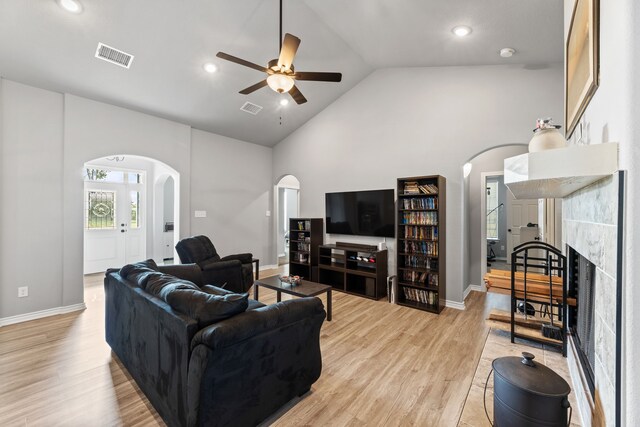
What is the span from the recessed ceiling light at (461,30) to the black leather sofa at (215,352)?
318cm

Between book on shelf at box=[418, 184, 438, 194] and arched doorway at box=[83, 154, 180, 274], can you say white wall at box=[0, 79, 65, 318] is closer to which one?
arched doorway at box=[83, 154, 180, 274]

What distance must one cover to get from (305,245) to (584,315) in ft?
14.3

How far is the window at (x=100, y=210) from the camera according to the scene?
5969 mm

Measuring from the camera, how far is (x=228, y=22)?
3.29 metres

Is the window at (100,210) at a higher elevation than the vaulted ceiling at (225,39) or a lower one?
lower

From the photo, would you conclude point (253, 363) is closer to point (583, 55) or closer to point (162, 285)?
point (162, 285)

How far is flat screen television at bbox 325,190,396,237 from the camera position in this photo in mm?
4652

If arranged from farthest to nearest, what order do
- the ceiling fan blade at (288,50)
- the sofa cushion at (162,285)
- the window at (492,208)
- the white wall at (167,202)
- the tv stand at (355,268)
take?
the window at (492,208), the white wall at (167,202), the tv stand at (355,268), the ceiling fan blade at (288,50), the sofa cushion at (162,285)

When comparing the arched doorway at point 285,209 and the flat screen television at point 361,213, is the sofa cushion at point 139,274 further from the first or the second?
the arched doorway at point 285,209

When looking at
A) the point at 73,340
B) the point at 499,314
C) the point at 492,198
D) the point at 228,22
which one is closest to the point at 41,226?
the point at 73,340

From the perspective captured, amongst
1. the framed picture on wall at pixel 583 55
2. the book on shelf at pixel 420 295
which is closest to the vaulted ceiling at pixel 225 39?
the framed picture on wall at pixel 583 55

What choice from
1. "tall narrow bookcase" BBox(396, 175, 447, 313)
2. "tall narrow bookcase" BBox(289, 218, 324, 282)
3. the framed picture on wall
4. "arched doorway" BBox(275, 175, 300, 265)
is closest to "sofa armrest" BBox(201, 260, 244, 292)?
"tall narrow bookcase" BBox(289, 218, 324, 282)

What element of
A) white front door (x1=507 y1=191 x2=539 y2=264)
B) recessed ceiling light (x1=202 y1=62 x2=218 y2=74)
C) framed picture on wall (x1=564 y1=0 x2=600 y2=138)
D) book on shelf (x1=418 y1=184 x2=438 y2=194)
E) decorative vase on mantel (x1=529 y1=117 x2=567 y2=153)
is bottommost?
white front door (x1=507 y1=191 x2=539 y2=264)

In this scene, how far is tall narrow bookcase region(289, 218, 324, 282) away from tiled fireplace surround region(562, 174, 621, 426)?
420 cm
